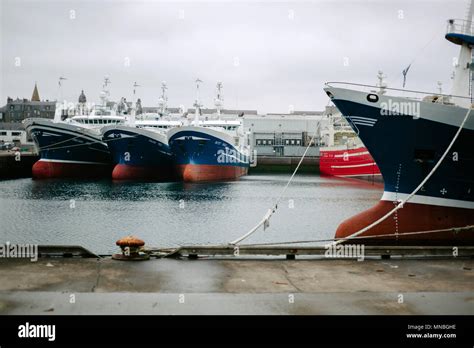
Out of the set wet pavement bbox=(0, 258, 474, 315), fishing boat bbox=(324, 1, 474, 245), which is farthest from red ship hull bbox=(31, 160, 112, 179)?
wet pavement bbox=(0, 258, 474, 315)

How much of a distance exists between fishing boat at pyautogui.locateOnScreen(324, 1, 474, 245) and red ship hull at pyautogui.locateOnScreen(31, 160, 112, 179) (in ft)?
151

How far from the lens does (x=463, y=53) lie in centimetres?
1577

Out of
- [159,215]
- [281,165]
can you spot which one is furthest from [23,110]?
[159,215]

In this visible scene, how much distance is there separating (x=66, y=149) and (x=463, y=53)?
4678 centimetres

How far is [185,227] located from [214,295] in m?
16.9

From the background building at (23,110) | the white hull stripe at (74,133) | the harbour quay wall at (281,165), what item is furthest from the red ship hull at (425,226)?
the background building at (23,110)

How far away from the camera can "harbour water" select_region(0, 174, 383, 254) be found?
2095cm

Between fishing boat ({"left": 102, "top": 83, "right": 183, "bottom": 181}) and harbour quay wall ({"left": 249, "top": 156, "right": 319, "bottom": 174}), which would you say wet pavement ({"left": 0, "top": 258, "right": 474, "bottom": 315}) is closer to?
fishing boat ({"left": 102, "top": 83, "right": 183, "bottom": 181})

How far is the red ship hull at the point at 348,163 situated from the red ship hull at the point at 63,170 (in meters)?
33.1
